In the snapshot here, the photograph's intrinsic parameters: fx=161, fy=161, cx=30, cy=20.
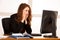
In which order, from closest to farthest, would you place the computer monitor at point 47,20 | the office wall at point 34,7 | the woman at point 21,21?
the computer monitor at point 47,20 → the woman at point 21,21 → the office wall at point 34,7

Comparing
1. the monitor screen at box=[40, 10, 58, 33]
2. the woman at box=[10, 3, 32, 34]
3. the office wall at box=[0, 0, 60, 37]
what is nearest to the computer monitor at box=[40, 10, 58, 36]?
the monitor screen at box=[40, 10, 58, 33]

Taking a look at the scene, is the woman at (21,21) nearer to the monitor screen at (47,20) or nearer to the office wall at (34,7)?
the monitor screen at (47,20)

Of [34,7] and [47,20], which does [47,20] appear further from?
[34,7]

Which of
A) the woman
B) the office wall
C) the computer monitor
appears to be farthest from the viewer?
the office wall

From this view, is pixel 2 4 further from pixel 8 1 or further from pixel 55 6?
pixel 55 6

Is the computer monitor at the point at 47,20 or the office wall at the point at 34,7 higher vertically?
the office wall at the point at 34,7

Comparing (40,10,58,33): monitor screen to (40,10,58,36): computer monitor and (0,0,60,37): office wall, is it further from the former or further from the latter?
(0,0,60,37): office wall

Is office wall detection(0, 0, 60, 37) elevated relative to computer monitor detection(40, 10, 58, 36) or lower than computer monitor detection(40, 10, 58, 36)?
elevated

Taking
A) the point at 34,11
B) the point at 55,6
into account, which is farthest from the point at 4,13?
the point at 55,6

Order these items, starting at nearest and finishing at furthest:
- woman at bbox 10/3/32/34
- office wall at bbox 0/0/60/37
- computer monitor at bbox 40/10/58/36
A: computer monitor at bbox 40/10/58/36 < woman at bbox 10/3/32/34 < office wall at bbox 0/0/60/37

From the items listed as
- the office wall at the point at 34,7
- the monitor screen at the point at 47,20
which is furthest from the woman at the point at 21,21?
the office wall at the point at 34,7

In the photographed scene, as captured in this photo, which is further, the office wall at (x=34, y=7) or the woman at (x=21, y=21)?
the office wall at (x=34, y=7)

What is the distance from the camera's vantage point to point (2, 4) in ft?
13.9

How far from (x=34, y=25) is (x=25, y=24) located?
1.21 m
